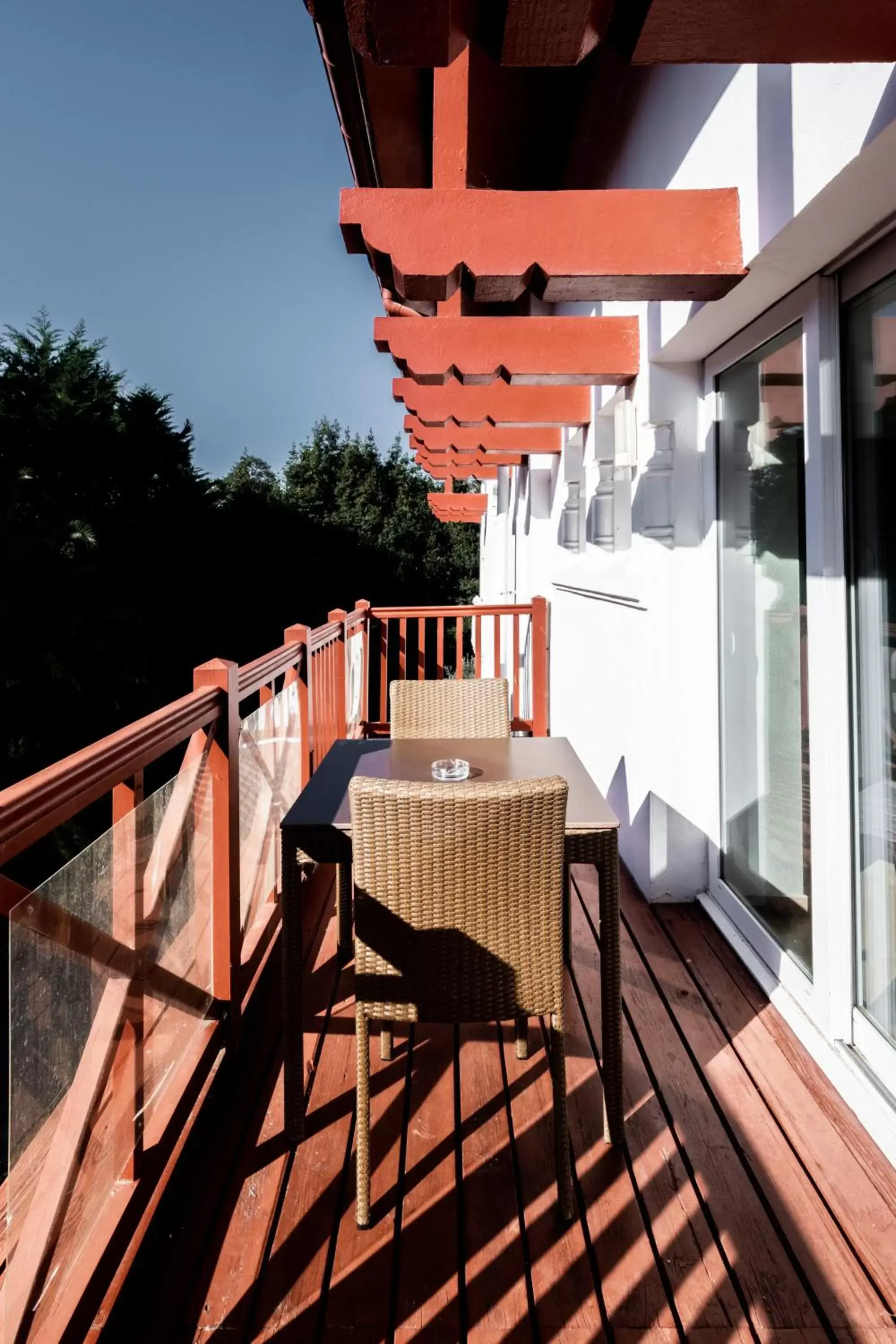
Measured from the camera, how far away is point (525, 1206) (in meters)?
1.78

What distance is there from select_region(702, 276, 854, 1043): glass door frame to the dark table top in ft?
2.10

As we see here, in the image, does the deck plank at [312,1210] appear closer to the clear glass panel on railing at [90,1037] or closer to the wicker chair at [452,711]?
the clear glass panel on railing at [90,1037]

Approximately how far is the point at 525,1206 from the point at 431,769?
3.66ft

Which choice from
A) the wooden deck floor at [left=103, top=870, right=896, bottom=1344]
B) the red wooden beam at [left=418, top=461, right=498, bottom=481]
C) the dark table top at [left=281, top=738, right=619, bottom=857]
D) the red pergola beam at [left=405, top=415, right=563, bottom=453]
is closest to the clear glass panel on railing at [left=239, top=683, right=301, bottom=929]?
the dark table top at [left=281, top=738, right=619, bottom=857]

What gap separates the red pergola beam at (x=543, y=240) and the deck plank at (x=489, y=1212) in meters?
2.04

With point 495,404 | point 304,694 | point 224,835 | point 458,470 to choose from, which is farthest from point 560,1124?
point 458,470

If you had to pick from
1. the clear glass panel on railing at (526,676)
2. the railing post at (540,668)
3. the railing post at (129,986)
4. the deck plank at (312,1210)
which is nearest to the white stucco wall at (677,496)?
the railing post at (540,668)

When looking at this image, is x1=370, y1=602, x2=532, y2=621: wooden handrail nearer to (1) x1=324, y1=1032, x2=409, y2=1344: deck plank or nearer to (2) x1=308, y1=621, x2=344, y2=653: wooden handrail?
(2) x1=308, y1=621, x2=344, y2=653: wooden handrail

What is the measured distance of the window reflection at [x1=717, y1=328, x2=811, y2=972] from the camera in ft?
7.96

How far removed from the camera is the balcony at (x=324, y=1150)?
4.37 ft

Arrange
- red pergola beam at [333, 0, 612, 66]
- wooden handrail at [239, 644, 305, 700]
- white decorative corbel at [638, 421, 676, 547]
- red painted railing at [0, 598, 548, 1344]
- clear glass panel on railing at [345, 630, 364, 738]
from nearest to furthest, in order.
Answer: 1. red pergola beam at [333, 0, 612, 66]
2. red painted railing at [0, 598, 548, 1344]
3. wooden handrail at [239, 644, 305, 700]
4. white decorative corbel at [638, 421, 676, 547]
5. clear glass panel on railing at [345, 630, 364, 738]

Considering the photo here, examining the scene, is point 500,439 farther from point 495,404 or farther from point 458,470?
point 458,470

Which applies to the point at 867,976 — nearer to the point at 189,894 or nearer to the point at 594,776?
the point at 189,894

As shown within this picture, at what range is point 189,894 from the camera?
2.03 meters
